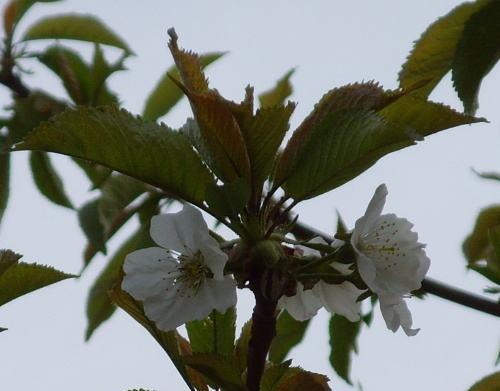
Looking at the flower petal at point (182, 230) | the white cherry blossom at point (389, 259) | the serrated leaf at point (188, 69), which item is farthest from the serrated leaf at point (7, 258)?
the white cherry blossom at point (389, 259)

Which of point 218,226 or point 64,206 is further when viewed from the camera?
point 64,206

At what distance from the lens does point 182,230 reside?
100cm

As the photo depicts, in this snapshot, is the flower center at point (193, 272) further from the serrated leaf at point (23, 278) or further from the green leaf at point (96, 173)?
the green leaf at point (96, 173)

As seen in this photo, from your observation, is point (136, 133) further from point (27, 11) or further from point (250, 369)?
point (27, 11)

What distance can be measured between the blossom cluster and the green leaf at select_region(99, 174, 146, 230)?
904 mm

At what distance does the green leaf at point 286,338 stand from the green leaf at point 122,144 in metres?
0.80

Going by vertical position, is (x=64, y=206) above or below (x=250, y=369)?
above

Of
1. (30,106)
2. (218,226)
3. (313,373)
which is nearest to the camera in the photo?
(313,373)

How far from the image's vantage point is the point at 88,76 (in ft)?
7.05

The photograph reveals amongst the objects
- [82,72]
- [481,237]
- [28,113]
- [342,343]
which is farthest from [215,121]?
[82,72]

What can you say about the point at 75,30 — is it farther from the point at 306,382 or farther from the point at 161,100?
the point at 306,382

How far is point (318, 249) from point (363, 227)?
55 millimetres

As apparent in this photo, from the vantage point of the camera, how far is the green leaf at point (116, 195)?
6.33 ft

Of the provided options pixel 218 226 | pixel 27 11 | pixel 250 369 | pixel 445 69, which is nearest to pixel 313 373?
pixel 250 369
